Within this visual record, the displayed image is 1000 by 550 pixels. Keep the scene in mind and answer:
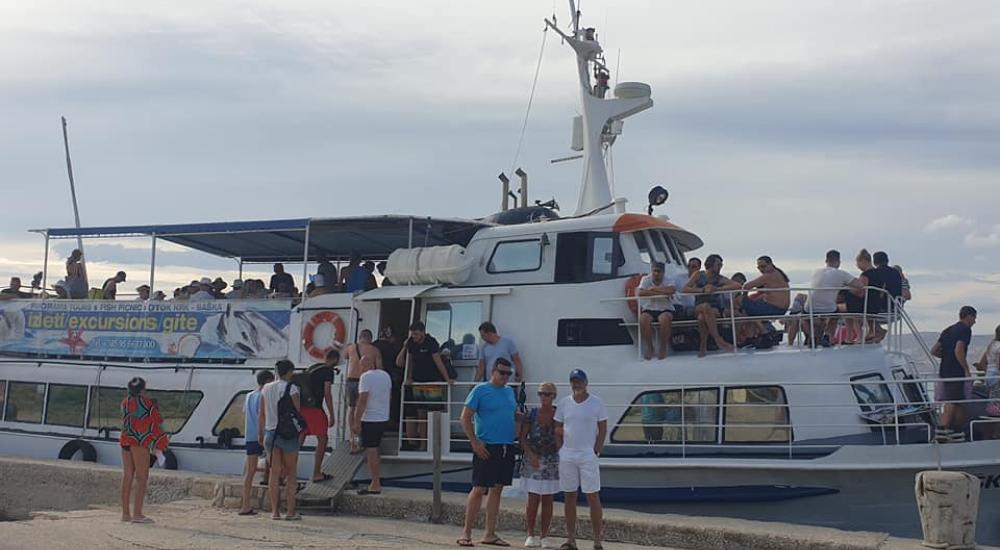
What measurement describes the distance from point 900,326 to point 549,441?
201 inches

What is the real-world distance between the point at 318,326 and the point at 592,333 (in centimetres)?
399

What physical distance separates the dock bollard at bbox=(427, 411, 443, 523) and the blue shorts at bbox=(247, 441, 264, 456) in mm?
1981

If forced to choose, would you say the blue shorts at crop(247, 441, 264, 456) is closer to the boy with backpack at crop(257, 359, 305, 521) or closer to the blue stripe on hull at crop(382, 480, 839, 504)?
the boy with backpack at crop(257, 359, 305, 521)

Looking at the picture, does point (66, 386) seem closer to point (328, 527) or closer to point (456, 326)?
point (456, 326)

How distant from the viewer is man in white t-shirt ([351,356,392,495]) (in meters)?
12.0

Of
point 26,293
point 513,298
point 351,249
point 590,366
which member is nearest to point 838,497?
point 590,366

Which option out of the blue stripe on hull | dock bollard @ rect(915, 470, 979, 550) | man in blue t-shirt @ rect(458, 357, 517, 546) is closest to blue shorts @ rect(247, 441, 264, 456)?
man in blue t-shirt @ rect(458, 357, 517, 546)

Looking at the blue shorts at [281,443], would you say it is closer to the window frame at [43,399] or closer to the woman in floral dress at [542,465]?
the woman in floral dress at [542,465]

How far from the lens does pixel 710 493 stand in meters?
11.3

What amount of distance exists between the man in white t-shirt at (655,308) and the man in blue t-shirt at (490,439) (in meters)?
3.01

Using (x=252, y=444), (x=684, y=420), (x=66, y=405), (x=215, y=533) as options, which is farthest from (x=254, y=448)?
(x=66, y=405)

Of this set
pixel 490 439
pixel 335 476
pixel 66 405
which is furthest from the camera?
pixel 66 405

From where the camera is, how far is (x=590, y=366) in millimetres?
12578

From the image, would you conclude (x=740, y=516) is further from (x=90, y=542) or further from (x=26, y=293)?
(x=26, y=293)
